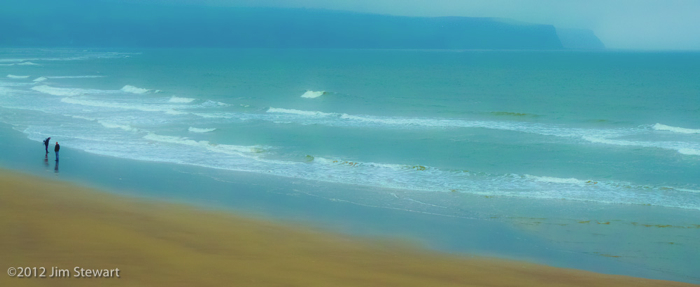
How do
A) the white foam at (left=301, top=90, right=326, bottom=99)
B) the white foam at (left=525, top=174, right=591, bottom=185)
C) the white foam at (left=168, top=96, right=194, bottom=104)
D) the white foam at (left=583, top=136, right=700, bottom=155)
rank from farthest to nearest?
the white foam at (left=301, top=90, right=326, bottom=99)
the white foam at (left=168, top=96, right=194, bottom=104)
the white foam at (left=583, top=136, right=700, bottom=155)
the white foam at (left=525, top=174, right=591, bottom=185)

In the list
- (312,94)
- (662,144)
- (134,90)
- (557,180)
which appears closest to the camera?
(557,180)

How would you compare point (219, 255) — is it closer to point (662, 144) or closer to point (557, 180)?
point (557, 180)

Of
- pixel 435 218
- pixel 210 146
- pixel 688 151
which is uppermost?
pixel 210 146

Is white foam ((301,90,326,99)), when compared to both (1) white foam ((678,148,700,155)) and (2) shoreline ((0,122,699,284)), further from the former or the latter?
(1) white foam ((678,148,700,155))

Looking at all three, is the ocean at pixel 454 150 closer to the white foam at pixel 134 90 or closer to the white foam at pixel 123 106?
the white foam at pixel 123 106

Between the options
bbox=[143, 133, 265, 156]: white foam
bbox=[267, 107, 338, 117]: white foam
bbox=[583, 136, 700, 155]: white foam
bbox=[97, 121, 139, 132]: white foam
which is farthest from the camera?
bbox=[267, 107, 338, 117]: white foam

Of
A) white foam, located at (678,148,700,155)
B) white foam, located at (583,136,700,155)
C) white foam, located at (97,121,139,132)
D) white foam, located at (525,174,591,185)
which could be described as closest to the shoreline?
white foam, located at (525,174,591,185)

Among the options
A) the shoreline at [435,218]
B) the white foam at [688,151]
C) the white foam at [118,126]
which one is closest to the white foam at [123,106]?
the white foam at [118,126]

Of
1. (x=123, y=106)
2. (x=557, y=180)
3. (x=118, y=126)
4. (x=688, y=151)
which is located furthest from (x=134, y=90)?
(x=688, y=151)

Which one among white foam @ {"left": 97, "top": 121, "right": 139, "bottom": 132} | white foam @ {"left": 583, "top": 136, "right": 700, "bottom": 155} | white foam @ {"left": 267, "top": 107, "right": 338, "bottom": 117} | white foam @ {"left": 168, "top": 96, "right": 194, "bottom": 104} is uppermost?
white foam @ {"left": 168, "top": 96, "right": 194, "bottom": 104}
